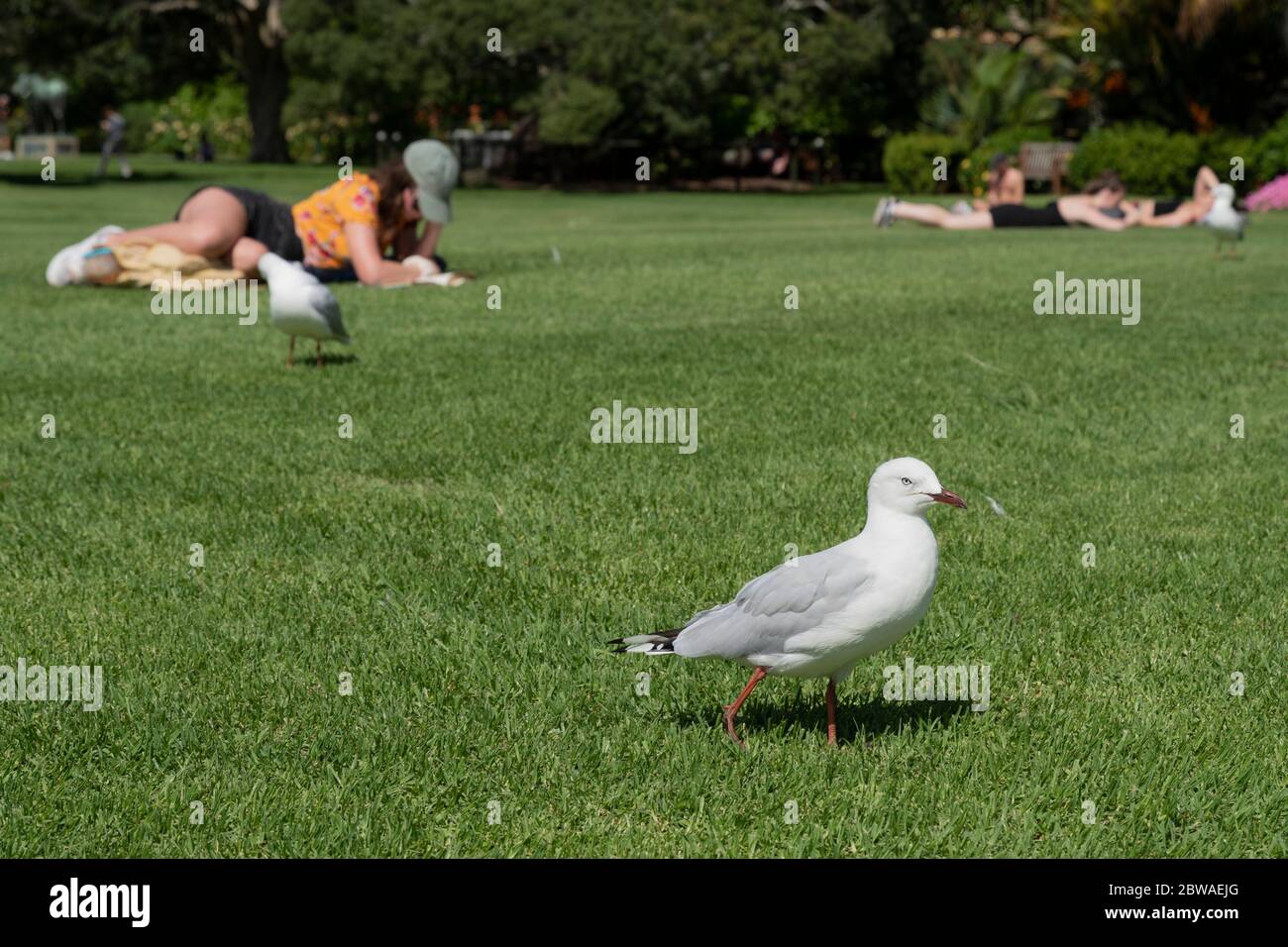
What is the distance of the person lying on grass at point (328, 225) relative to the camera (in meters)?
13.9

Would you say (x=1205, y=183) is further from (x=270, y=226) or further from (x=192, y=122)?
(x=192, y=122)

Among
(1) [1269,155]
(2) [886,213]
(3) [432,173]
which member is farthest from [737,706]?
(1) [1269,155]

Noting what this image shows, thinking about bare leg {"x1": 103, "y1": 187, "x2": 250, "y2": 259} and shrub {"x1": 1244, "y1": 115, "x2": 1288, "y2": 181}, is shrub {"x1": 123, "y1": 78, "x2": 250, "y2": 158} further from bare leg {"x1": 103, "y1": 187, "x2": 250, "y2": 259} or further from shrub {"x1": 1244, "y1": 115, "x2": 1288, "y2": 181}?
bare leg {"x1": 103, "y1": 187, "x2": 250, "y2": 259}

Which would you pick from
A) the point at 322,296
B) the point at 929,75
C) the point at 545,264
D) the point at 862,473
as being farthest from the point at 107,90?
the point at 862,473

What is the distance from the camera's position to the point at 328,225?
14.6 metres

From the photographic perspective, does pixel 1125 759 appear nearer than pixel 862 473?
Yes

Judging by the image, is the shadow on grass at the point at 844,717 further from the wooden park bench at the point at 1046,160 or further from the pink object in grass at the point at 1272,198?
the wooden park bench at the point at 1046,160

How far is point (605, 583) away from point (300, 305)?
4614 mm

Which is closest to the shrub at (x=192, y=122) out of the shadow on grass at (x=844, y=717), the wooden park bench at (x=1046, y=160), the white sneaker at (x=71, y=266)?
the wooden park bench at (x=1046, y=160)

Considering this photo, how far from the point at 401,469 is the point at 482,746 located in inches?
130

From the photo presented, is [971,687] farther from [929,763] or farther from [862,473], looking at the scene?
[862,473]

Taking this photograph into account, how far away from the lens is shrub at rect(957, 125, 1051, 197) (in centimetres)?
3822

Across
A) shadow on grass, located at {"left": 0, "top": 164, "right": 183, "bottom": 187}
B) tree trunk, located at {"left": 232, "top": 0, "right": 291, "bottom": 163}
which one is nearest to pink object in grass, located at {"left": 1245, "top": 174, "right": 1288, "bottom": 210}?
shadow on grass, located at {"left": 0, "top": 164, "right": 183, "bottom": 187}
